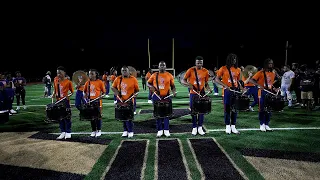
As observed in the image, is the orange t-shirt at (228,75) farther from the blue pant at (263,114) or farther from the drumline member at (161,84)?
the drumline member at (161,84)

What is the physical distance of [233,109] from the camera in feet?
21.4

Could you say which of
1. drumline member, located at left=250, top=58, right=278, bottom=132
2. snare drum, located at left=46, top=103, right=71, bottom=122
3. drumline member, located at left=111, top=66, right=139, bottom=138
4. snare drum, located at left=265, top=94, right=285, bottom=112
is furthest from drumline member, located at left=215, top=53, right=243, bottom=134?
snare drum, located at left=46, top=103, right=71, bottom=122

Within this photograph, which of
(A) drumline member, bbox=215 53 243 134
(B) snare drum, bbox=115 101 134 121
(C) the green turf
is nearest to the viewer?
(C) the green turf

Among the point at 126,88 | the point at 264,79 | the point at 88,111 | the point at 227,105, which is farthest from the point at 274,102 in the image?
the point at 88,111

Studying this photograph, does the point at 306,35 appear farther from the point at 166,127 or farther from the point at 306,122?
the point at 166,127

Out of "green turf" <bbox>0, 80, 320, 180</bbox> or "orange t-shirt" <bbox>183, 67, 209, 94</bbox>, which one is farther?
"orange t-shirt" <bbox>183, 67, 209, 94</bbox>

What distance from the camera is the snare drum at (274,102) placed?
640 cm

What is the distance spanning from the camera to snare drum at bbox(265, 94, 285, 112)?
6398 mm

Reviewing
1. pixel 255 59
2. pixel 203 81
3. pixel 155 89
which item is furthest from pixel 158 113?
pixel 255 59

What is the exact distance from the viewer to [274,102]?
21.0 ft

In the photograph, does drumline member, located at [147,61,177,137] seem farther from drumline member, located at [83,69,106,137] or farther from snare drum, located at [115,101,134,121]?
drumline member, located at [83,69,106,137]

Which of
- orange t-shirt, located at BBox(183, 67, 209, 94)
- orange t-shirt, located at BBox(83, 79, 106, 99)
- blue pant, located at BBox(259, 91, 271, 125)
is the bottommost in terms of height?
blue pant, located at BBox(259, 91, 271, 125)

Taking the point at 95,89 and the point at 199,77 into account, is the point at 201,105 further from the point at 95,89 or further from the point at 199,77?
the point at 95,89

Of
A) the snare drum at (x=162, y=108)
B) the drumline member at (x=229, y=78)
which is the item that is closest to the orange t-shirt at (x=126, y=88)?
the snare drum at (x=162, y=108)
